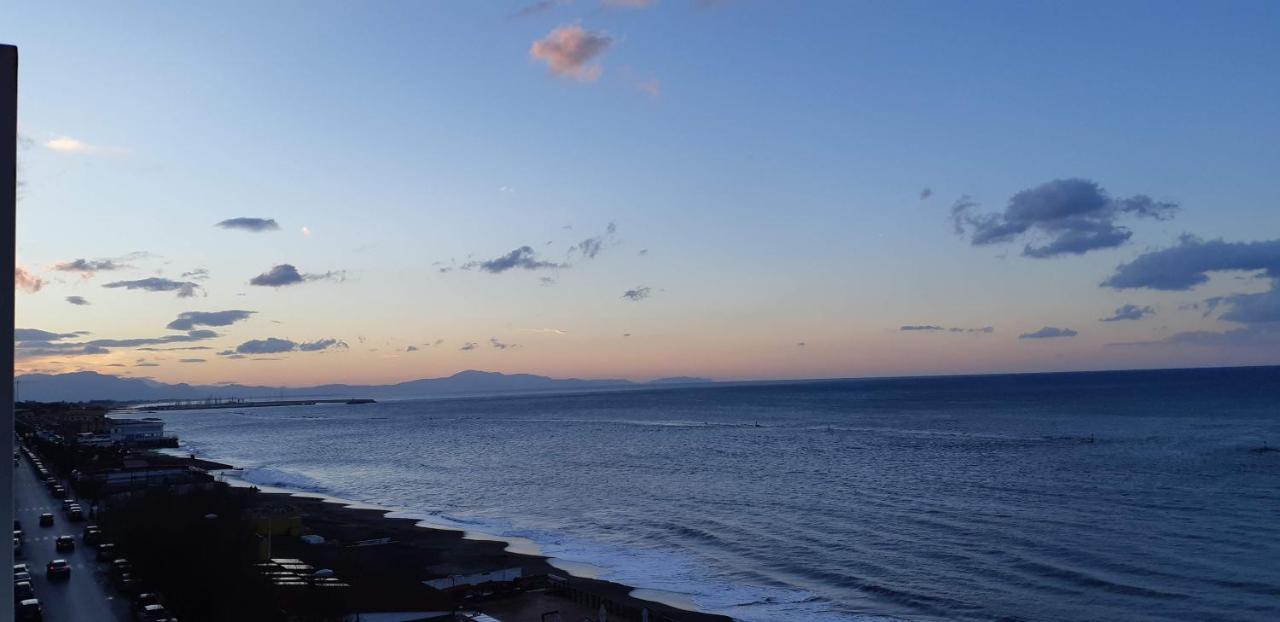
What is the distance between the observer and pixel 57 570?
23.4 meters

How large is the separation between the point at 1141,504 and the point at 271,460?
66.4 m

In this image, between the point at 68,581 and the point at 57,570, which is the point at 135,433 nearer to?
the point at 57,570

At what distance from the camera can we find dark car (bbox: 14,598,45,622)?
A: 18.7 meters

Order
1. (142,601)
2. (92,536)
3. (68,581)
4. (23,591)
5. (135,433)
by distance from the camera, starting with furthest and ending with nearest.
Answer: (135,433), (92,536), (68,581), (23,591), (142,601)

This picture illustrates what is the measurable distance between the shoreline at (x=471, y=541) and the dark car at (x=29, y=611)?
13.3 meters

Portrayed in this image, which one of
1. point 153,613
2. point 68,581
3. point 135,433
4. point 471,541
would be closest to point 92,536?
point 68,581

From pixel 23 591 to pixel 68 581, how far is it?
2.69 meters

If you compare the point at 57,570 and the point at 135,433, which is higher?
the point at 57,570

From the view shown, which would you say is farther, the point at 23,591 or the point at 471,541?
the point at 471,541

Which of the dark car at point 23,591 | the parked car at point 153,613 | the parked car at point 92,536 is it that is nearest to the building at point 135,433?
the parked car at point 92,536

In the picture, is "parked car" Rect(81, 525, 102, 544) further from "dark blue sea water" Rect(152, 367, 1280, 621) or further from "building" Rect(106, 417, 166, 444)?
"building" Rect(106, 417, 166, 444)

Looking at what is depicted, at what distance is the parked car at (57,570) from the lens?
23.2 m

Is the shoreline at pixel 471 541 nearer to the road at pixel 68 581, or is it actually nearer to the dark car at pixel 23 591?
the road at pixel 68 581

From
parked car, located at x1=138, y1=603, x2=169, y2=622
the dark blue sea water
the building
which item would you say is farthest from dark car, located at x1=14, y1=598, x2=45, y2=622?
the building
